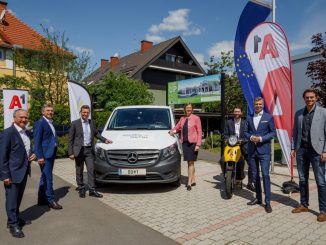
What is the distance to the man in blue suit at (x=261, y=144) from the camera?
5.70 meters

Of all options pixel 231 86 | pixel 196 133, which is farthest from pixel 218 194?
pixel 231 86

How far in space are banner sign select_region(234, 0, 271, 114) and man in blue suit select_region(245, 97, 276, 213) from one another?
1837 millimetres

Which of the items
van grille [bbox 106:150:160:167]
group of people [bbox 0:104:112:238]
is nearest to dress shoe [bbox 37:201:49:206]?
group of people [bbox 0:104:112:238]

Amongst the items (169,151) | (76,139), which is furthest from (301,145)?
(76,139)

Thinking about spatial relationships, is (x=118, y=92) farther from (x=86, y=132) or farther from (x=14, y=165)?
(x=14, y=165)

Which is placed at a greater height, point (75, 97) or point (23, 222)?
point (75, 97)

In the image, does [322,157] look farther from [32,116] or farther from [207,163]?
[32,116]

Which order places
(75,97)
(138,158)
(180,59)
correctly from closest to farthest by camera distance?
(138,158)
(75,97)
(180,59)

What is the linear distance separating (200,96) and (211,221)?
1188cm

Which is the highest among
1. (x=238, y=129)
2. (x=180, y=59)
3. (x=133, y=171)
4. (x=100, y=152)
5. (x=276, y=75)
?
(x=180, y=59)

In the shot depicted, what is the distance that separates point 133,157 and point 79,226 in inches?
77.1

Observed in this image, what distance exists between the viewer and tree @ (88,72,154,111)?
78.0 ft

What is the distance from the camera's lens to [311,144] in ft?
17.1

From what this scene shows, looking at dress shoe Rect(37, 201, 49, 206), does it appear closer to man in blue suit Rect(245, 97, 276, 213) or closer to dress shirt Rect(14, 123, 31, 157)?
dress shirt Rect(14, 123, 31, 157)
